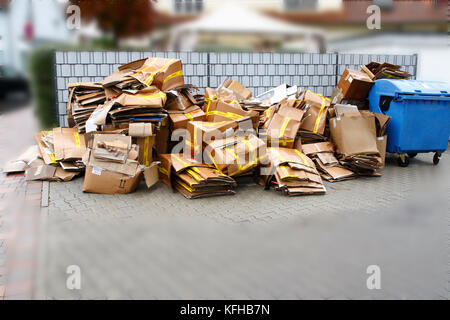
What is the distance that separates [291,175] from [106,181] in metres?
2.39

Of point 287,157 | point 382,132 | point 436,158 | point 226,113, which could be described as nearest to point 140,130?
point 226,113

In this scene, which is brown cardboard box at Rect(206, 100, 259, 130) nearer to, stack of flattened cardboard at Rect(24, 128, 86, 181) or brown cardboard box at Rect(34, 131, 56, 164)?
stack of flattened cardboard at Rect(24, 128, 86, 181)

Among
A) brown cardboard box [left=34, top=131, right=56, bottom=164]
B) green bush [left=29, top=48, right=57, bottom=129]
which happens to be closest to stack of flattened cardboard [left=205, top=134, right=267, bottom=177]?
brown cardboard box [left=34, top=131, right=56, bottom=164]

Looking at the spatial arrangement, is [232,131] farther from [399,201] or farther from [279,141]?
[399,201]

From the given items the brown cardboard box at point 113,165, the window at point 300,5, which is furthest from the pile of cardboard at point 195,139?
the window at point 300,5

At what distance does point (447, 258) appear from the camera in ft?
11.7

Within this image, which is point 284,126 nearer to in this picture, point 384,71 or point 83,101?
point 384,71

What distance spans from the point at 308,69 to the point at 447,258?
19.0ft

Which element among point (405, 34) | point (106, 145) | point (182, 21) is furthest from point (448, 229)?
point (182, 21)

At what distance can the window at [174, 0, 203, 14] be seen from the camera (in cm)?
1477

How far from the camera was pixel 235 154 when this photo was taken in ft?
17.2

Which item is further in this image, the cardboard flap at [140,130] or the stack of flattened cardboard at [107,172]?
the cardboard flap at [140,130]

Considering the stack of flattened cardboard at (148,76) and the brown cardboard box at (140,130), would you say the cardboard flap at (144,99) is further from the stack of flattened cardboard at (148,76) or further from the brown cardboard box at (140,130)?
the brown cardboard box at (140,130)

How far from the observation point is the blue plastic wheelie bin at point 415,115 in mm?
6660
